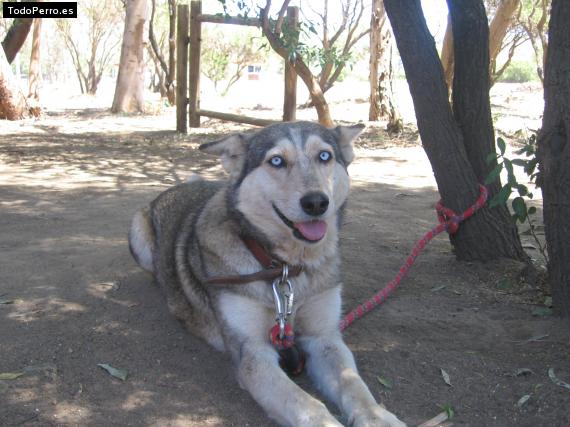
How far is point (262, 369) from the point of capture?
128 inches

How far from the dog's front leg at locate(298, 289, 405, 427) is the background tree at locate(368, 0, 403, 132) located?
11.1m

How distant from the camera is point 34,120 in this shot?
1695 cm

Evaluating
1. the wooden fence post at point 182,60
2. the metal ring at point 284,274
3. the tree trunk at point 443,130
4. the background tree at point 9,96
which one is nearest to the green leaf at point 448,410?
the metal ring at point 284,274

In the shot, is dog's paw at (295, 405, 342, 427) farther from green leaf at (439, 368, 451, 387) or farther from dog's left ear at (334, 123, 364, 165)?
dog's left ear at (334, 123, 364, 165)

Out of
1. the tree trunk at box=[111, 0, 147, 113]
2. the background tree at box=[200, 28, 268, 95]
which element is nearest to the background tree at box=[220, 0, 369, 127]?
the tree trunk at box=[111, 0, 147, 113]

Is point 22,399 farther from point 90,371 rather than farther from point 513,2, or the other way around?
point 513,2

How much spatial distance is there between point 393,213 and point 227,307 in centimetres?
385

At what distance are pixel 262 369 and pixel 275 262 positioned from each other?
25.4 inches

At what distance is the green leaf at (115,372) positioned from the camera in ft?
11.2

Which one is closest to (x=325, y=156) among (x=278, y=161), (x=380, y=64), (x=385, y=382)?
(x=278, y=161)

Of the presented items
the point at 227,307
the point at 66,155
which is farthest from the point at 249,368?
the point at 66,155

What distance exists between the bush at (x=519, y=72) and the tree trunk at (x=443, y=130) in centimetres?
4692

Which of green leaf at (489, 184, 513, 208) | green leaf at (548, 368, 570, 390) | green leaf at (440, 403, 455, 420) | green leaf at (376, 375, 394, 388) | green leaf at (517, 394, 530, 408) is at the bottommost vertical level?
green leaf at (376, 375, 394, 388)

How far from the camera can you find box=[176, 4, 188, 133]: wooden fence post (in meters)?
12.8
